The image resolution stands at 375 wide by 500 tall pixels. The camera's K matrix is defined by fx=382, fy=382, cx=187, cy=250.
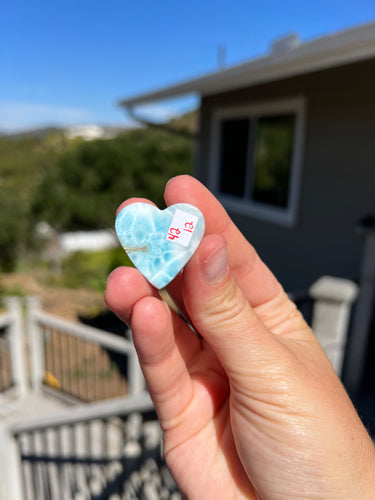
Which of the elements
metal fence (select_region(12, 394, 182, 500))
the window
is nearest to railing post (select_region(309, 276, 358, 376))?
metal fence (select_region(12, 394, 182, 500))

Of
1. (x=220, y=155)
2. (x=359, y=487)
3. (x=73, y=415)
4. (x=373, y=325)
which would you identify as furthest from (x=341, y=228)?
(x=359, y=487)

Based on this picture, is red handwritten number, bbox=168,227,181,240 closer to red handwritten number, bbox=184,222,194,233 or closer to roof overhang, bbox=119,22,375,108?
red handwritten number, bbox=184,222,194,233

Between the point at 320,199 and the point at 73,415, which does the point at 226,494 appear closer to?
the point at 73,415

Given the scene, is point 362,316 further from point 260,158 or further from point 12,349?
point 12,349

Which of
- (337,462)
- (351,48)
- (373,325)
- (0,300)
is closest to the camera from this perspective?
(337,462)

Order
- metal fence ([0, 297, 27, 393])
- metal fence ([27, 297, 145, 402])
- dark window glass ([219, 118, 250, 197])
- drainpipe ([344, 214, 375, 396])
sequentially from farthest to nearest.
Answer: dark window glass ([219, 118, 250, 197]), metal fence ([27, 297, 145, 402]), metal fence ([0, 297, 27, 393]), drainpipe ([344, 214, 375, 396])

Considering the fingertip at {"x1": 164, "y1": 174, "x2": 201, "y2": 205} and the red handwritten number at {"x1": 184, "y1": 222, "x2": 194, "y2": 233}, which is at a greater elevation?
the fingertip at {"x1": 164, "y1": 174, "x2": 201, "y2": 205}

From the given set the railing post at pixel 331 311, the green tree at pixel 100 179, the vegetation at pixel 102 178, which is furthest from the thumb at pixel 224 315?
the green tree at pixel 100 179
